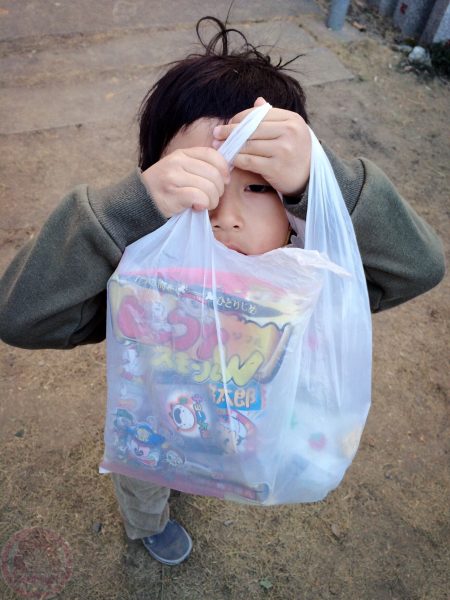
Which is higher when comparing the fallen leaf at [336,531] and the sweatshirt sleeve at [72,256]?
the sweatshirt sleeve at [72,256]

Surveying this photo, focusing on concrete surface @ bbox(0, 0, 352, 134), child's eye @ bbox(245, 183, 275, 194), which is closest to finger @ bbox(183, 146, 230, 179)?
child's eye @ bbox(245, 183, 275, 194)

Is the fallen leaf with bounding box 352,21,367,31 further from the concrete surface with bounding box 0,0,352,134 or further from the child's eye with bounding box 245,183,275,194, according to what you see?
the child's eye with bounding box 245,183,275,194

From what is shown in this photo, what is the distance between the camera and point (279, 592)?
1681 mm

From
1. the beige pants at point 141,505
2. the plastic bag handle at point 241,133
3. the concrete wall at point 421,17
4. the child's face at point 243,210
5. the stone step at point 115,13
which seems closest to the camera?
the plastic bag handle at point 241,133

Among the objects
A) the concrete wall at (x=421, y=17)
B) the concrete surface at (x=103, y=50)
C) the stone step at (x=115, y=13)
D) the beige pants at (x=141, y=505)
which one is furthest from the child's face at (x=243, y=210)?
the concrete wall at (x=421, y=17)

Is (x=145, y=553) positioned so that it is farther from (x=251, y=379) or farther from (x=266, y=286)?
(x=266, y=286)

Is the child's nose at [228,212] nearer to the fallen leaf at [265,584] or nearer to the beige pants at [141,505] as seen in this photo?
the beige pants at [141,505]

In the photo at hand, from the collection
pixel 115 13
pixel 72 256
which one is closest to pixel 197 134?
pixel 72 256

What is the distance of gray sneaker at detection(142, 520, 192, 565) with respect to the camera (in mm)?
1691

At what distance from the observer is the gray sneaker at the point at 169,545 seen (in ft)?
5.55

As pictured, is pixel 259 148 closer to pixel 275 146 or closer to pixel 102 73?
pixel 275 146

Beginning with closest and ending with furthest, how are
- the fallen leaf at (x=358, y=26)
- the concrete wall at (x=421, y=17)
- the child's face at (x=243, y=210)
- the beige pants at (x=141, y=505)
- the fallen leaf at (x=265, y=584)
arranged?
the child's face at (x=243, y=210), the beige pants at (x=141, y=505), the fallen leaf at (x=265, y=584), the concrete wall at (x=421, y=17), the fallen leaf at (x=358, y=26)

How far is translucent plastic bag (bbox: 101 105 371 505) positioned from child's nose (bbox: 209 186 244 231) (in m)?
0.06

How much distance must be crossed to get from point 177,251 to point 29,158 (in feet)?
6.79
